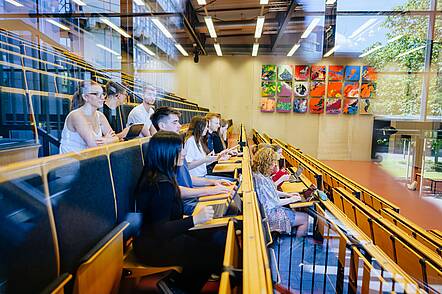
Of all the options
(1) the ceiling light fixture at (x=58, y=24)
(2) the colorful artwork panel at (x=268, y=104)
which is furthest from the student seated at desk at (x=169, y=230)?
(2) the colorful artwork panel at (x=268, y=104)

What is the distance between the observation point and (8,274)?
0.78 m

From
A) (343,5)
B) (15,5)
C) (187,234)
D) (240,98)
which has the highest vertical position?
(343,5)

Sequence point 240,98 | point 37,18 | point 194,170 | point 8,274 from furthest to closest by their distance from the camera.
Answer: point 240,98 < point 37,18 < point 194,170 < point 8,274

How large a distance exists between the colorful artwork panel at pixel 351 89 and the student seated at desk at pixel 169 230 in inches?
354

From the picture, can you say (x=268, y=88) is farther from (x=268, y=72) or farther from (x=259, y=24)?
(x=259, y=24)

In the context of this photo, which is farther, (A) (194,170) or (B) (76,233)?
(A) (194,170)

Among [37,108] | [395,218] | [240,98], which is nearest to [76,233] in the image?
[37,108]

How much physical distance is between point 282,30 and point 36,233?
808cm

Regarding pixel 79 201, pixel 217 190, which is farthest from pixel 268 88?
pixel 79 201

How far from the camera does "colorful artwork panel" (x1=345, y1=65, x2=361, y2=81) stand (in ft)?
30.2

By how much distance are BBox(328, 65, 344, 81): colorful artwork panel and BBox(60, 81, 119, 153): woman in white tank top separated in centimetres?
→ 826

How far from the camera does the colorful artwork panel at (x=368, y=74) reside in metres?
9.15

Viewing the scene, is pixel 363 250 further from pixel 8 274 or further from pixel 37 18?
pixel 37 18

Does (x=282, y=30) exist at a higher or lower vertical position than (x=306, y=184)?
higher
